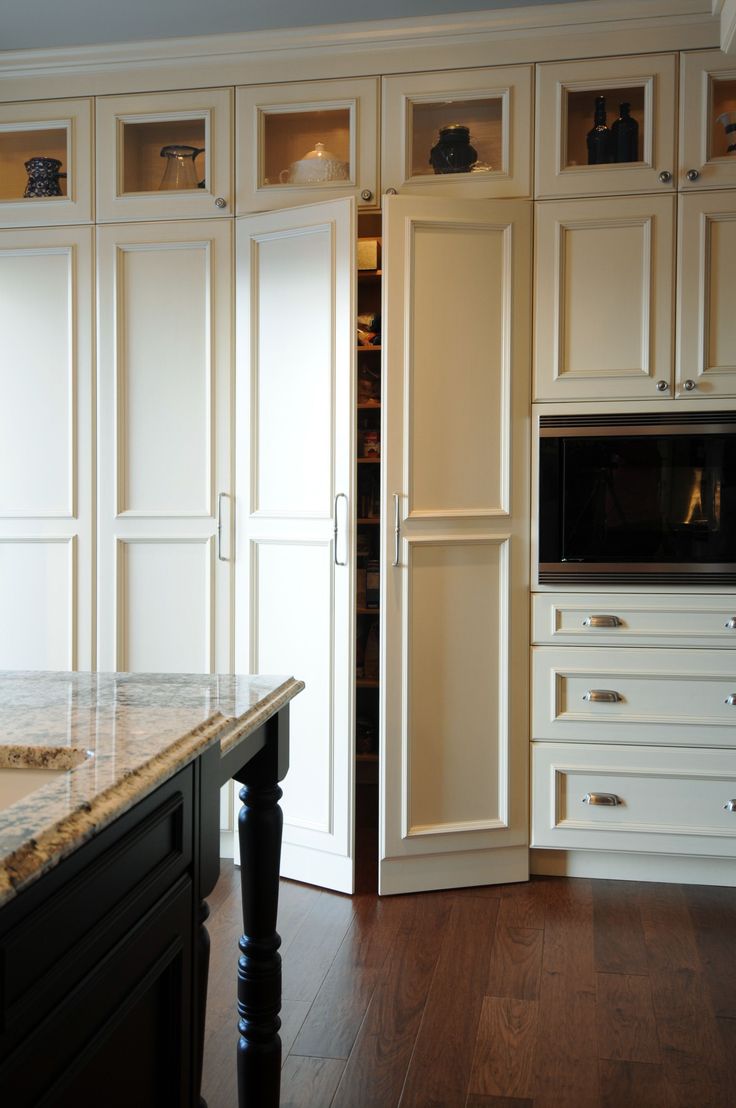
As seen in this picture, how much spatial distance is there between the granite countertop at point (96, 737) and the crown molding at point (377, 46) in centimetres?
224

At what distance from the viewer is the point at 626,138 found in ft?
9.73

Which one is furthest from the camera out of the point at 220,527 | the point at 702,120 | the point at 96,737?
the point at 220,527

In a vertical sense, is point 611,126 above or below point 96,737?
above

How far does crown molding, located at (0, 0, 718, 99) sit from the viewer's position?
2.89m

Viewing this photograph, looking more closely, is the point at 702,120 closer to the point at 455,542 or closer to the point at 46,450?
the point at 455,542

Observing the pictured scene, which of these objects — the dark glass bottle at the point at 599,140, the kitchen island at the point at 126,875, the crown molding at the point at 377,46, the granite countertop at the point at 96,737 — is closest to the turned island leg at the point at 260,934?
the kitchen island at the point at 126,875

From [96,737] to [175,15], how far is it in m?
2.63

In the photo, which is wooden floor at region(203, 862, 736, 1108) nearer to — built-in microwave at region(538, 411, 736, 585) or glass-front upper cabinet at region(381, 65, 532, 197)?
built-in microwave at region(538, 411, 736, 585)

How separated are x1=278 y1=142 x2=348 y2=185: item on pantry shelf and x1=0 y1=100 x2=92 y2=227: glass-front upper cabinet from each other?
0.71 meters

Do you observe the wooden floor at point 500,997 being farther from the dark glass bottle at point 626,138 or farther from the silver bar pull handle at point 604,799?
the dark glass bottle at point 626,138

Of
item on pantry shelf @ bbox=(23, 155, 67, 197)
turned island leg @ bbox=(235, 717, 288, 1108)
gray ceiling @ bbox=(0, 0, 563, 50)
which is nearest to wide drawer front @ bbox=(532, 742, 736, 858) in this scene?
turned island leg @ bbox=(235, 717, 288, 1108)

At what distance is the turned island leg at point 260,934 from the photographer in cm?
158

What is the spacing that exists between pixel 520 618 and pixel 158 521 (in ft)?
4.03

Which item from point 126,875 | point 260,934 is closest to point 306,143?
point 260,934
